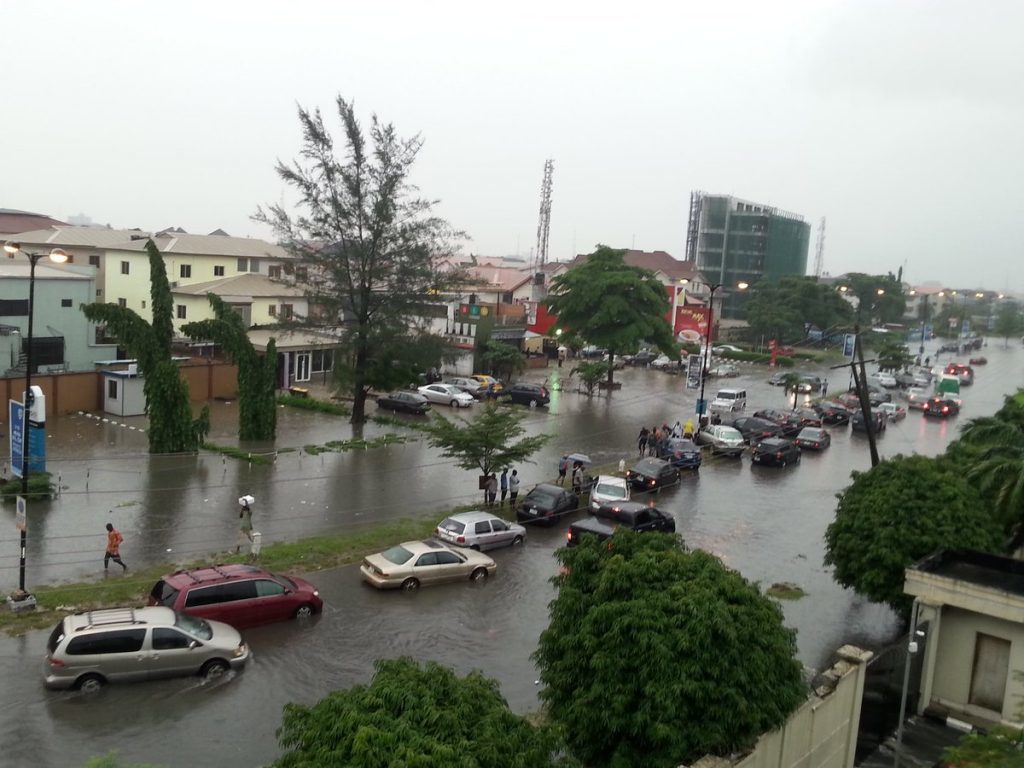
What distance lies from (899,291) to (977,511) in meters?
102

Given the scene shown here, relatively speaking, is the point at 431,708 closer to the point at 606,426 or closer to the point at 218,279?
the point at 606,426

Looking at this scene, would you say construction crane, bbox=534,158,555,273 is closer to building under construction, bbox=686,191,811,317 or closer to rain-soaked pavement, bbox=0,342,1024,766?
building under construction, bbox=686,191,811,317

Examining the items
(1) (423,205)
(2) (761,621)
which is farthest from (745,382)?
(2) (761,621)

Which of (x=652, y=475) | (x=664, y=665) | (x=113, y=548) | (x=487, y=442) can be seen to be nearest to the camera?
(x=664, y=665)

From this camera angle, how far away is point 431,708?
25.7 ft

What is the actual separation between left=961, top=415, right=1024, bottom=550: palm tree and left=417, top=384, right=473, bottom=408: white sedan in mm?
25647

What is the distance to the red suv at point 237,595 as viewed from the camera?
16.1m

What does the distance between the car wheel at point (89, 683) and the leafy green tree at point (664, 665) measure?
22.5 ft

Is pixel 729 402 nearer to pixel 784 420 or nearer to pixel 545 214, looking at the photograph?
pixel 784 420

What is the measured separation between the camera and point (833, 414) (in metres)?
46.8

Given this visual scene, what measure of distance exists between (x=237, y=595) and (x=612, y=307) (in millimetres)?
35830

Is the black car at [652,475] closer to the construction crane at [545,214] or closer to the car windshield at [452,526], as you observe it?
the car windshield at [452,526]

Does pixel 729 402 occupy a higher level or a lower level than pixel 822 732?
higher

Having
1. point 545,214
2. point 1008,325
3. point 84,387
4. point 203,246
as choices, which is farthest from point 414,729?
point 1008,325
